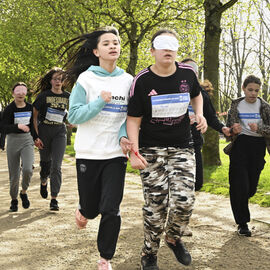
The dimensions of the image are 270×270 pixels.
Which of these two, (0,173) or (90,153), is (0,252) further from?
(0,173)

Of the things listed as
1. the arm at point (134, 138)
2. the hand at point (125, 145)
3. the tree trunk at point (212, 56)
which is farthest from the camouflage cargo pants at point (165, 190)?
the tree trunk at point (212, 56)

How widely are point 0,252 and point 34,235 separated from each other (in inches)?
33.0

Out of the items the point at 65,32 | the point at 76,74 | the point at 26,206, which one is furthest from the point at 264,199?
the point at 65,32

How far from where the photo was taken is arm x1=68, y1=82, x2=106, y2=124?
408 centimetres

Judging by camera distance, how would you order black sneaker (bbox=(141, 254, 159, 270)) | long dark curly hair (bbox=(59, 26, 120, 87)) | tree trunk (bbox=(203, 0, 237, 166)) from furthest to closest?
tree trunk (bbox=(203, 0, 237, 166)) → long dark curly hair (bbox=(59, 26, 120, 87)) → black sneaker (bbox=(141, 254, 159, 270))

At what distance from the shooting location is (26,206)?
781cm

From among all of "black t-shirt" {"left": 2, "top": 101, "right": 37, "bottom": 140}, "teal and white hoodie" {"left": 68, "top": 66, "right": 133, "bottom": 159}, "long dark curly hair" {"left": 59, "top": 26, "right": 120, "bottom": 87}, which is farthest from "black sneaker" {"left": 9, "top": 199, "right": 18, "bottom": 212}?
"teal and white hoodie" {"left": 68, "top": 66, "right": 133, "bottom": 159}

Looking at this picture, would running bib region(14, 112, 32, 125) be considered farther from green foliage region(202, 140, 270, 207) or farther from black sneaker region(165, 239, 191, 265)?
black sneaker region(165, 239, 191, 265)

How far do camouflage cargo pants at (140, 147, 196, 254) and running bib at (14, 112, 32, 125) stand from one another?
12.8 feet

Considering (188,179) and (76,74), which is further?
(76,74)

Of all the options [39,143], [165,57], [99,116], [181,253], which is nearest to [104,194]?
[99,116]

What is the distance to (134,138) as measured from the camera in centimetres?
422

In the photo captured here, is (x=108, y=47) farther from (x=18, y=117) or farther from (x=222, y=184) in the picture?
(x=222, y=184)

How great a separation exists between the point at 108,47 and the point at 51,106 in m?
3.61
